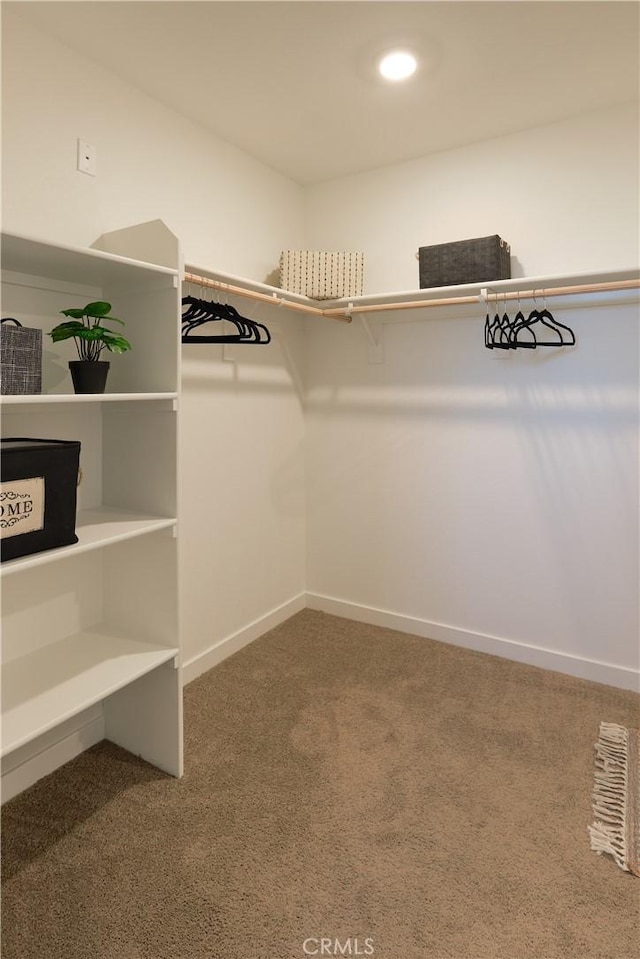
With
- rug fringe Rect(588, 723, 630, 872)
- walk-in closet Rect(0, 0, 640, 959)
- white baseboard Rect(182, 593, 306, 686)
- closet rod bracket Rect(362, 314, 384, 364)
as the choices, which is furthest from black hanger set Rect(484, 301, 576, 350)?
white baseboard Rect(182, 593, 306, 686)

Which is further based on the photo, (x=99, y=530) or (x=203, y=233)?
(x=203, y=233)

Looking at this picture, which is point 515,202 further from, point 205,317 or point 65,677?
point 65,677

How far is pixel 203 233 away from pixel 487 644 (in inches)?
91.0

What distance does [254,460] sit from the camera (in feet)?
9.25

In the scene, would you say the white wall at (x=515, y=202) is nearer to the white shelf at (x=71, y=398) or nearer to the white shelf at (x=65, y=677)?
the white shelf at (x=71, y=398)

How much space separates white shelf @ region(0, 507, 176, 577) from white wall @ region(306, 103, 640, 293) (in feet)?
5.81

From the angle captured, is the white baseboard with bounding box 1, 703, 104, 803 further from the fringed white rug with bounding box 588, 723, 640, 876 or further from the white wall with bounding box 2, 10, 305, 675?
the fringed white rug with bounding box 588, 723, 640, 876

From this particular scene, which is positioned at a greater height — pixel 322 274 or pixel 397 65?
pixel 397 65

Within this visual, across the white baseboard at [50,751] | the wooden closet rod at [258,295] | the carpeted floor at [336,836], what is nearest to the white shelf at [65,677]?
the white baseboard at [50,751]

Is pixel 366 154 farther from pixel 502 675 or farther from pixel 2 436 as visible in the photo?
pixel 502 675

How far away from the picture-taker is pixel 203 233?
242cm

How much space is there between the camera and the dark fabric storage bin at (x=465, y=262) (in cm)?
233

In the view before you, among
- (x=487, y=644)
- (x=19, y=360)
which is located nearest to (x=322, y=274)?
(x=19, y=360)

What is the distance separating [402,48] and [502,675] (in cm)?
246
